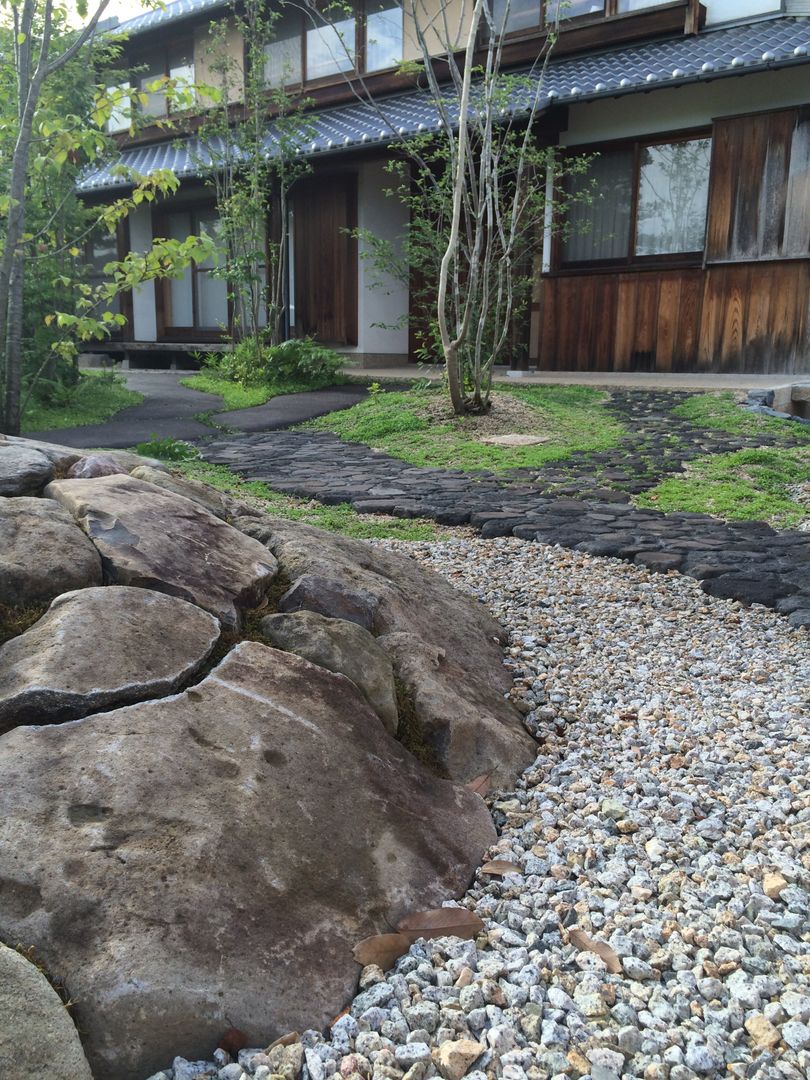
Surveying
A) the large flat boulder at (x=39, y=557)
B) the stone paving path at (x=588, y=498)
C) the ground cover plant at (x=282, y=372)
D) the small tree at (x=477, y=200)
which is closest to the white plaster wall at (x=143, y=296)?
the ground cover plant at (x=282, y=372)

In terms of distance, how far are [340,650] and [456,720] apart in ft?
1.17

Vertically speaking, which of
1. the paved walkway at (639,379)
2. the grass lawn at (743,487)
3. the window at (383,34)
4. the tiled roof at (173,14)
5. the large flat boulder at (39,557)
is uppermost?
the tiled roof at (173,14)

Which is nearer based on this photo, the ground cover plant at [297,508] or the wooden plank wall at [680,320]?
the ground cover plant at [297,508]

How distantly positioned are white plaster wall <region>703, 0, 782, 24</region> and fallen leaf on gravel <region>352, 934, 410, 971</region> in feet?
37.3

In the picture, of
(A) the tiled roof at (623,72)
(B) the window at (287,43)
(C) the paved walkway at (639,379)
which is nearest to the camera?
(A) the tiled roof at (623,72)

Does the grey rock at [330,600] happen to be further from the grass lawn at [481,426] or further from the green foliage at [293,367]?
the green foliage at [293,367]

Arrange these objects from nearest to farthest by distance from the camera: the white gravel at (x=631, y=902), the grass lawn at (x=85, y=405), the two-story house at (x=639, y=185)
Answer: the white gravel at (x=631, y=902)
the grass lawn at (x=85, y=405)
the two-story house at (x=639, y=185)

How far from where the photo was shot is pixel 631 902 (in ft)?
5.92

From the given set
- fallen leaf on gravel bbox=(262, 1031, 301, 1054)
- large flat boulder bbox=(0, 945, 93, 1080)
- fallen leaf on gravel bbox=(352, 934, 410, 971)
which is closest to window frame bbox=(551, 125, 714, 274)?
fallen leaf on gravel bbox=(352, 934, 410, 971)

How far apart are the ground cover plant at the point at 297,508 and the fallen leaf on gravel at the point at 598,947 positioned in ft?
7.50

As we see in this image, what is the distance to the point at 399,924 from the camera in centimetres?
172

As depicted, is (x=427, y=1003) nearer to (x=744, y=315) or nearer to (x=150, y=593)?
(x=150, y=593)

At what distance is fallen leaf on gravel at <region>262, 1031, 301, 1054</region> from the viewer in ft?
4.73

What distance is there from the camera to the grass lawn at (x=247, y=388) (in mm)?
10102
